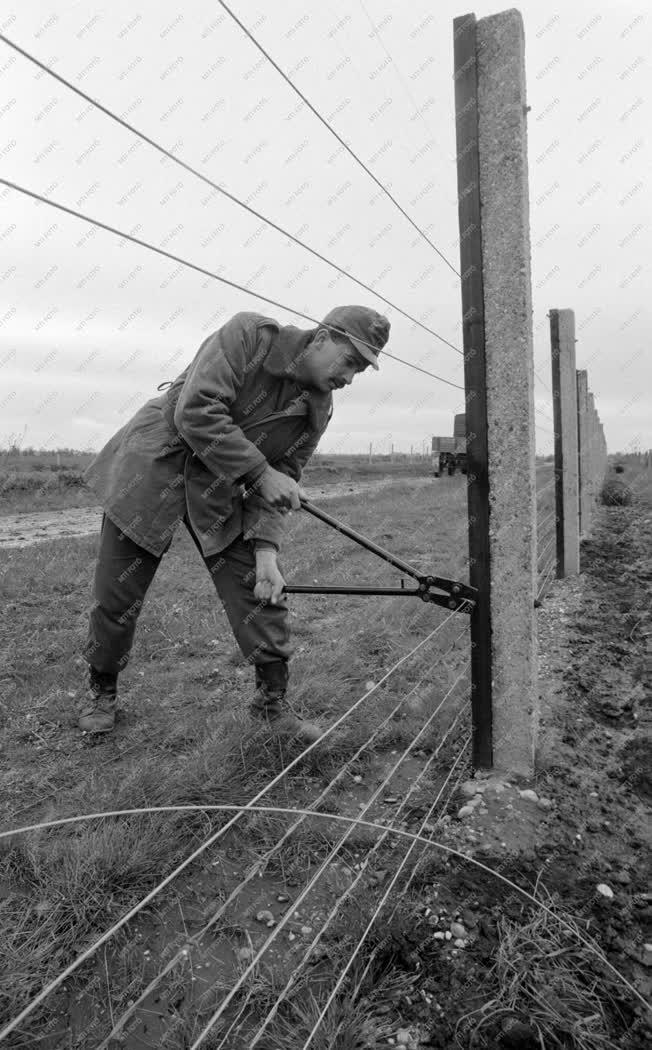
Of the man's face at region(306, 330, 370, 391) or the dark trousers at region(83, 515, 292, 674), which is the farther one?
the dark trousers at region(83, 515, 292, 674)

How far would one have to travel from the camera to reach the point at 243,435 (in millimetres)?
2654

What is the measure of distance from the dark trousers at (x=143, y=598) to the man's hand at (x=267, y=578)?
14 cm

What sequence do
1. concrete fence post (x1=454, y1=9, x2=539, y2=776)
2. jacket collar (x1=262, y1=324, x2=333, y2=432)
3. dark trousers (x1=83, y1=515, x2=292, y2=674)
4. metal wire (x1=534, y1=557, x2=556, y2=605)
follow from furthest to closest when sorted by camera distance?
metal wire (x1=534, y1=557, x2=556, y2=605), dark trousers (x1=83, y1=515, x2=292, y2=674), jacket collar (x1=262, y1=324, x2=333, y2=432), concrete fence post (x1=454, y1=9, x2=539, y2=776)

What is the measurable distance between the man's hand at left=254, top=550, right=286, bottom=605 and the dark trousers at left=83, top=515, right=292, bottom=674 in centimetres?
14

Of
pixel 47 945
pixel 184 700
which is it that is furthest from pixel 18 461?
pixel 47 945

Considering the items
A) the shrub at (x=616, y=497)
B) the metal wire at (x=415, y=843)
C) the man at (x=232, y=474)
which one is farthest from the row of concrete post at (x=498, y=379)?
the shrub at (x=616, y=497)

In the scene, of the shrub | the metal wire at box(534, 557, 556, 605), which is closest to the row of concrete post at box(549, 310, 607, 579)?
the metal wire at box(534, 557, 556, 605)

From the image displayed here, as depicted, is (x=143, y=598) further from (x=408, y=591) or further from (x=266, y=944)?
(x=266, y=944)

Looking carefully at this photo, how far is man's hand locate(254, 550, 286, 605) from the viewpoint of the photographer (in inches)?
109

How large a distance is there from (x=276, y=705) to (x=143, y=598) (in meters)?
0.80

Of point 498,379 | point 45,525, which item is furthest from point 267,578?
point 45,525

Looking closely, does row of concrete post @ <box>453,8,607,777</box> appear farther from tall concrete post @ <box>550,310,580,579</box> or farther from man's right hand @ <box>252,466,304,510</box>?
tall concrete post @ <box>550,310,580,579</box>

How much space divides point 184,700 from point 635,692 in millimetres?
2558

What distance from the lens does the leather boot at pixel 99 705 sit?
332 cm
